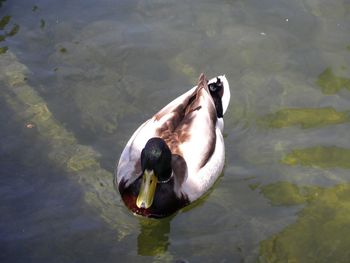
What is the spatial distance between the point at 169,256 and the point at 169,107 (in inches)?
68.0

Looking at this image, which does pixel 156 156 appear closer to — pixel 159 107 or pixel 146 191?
pixel 146 191

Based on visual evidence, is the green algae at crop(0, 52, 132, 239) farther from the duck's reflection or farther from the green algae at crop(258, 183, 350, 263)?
the green algae at crop(258, 183, 350, 263)

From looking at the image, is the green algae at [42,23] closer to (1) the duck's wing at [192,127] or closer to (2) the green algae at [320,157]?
(1) the duck's wing at [192,127]

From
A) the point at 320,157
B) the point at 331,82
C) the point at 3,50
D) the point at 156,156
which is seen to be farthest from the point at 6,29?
the point at 320,157

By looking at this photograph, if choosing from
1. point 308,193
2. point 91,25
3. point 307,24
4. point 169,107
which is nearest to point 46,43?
point 91,25

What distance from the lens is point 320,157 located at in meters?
7.41

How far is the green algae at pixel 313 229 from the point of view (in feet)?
20.8

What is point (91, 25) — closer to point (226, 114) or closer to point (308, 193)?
point (226, 114)

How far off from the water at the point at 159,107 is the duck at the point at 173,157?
15 cm

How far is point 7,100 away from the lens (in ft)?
26.4

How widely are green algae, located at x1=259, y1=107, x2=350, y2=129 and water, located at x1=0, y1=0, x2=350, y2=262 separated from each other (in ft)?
0.06

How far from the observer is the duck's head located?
6.60m

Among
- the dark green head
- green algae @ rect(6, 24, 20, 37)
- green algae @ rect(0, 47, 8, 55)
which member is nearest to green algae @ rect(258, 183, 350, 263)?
the dark green head

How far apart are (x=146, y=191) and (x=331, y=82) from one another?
9.37 ft
